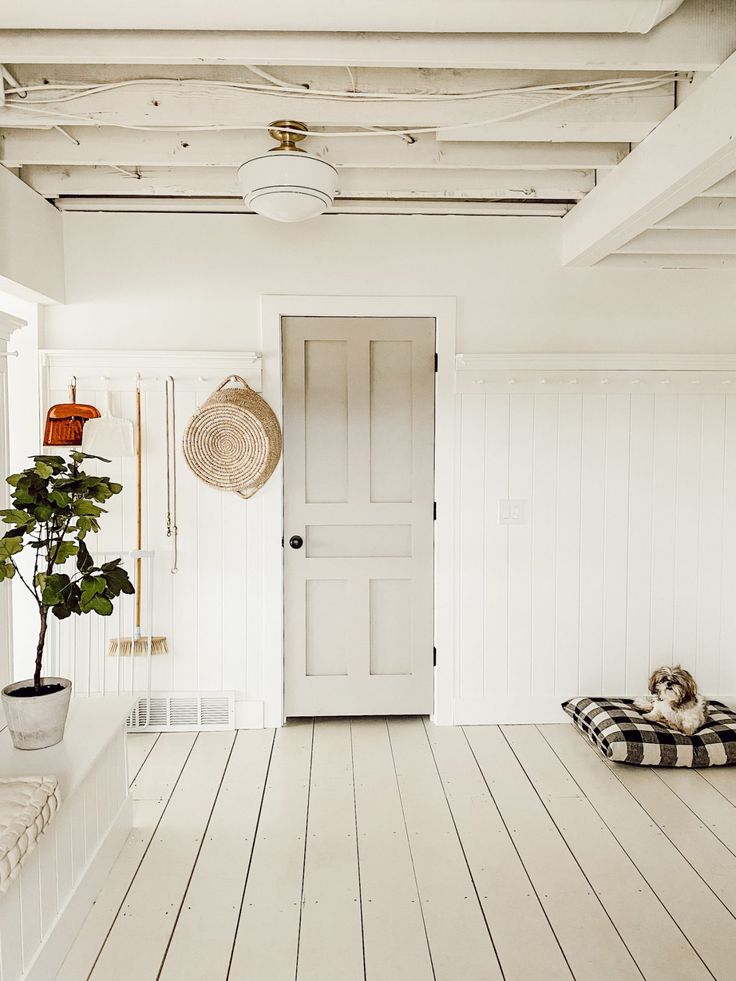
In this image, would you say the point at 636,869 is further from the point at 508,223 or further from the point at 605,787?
the point at 508,223

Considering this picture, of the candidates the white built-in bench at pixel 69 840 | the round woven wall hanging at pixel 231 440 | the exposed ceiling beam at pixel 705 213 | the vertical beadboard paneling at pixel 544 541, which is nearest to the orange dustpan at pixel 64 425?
the round woven wall hanging at pixel 231 440

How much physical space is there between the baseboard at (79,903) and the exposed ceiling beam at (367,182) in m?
2.43

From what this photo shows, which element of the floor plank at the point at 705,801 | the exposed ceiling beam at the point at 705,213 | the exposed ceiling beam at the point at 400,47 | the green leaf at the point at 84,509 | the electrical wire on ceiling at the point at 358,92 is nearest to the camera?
the exposed ceiling beam at the point at 400,47

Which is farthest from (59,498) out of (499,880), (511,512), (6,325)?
(511,512)

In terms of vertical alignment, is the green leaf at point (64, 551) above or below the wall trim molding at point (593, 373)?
below

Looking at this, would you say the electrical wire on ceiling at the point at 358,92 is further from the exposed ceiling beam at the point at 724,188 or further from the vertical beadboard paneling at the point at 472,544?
the vertical beadboard paneling at the point at 472,544

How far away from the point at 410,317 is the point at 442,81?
1470mm

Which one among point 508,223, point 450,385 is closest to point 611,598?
point 450,385

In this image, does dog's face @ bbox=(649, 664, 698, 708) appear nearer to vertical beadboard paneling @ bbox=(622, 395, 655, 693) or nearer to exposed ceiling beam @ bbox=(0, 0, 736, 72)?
vertical beadboard paneling @ bbox=(622, 395, 655, 693)

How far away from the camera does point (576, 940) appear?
2207 mm

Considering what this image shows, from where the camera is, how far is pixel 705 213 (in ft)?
10.1

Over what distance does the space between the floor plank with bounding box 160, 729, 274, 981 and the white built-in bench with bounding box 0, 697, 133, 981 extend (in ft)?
0.95

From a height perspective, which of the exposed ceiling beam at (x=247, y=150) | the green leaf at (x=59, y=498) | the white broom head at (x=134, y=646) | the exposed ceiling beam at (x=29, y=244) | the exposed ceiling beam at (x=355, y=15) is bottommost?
the white broom head at (x=134, y=646)

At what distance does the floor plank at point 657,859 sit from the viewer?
2201 mm
